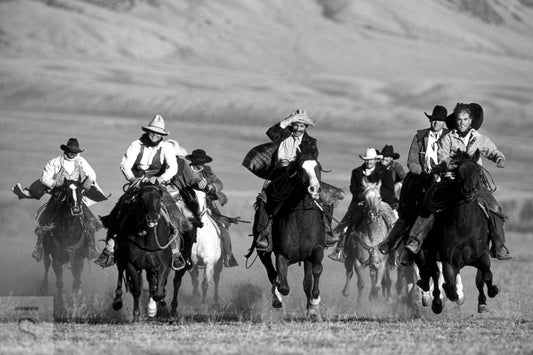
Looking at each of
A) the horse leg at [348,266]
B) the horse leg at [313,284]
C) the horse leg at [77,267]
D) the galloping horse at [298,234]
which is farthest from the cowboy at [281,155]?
the horse leg at [77,267]

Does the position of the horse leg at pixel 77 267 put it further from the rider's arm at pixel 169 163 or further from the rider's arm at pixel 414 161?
the rider's arm at pixel 414 161

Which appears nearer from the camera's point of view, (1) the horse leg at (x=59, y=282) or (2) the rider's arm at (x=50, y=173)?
(2) the rider's arm at (x=50, y=173)

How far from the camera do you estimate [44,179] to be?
81.3ft

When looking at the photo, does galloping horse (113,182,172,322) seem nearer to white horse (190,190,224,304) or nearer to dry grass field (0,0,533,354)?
white horse (190,190,224,304)

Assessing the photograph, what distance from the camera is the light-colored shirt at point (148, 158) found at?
19677 millimetres

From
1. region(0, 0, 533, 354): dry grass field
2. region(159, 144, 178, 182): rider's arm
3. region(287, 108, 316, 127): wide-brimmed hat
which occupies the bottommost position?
region(159, 144, 178, 182): rider's arm

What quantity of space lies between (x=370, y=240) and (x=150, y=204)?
325 inches

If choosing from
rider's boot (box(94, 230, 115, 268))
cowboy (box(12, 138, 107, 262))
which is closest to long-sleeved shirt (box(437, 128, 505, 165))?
rider's boot (box(94, 230, 115, 268))

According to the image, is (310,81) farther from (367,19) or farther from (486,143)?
(486,143)

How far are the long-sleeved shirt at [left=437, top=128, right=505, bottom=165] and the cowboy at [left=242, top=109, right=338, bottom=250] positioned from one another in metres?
1.67

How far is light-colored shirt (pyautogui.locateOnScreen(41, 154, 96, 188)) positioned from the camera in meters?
24.8

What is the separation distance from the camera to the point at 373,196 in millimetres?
25906

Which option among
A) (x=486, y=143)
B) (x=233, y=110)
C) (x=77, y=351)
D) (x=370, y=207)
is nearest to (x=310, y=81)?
(x=233, y=110)

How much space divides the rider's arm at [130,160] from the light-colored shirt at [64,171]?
504 centimetres
